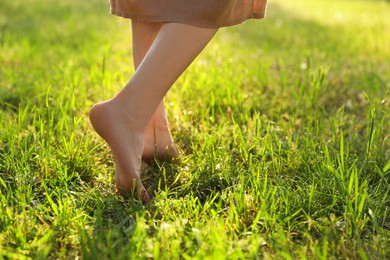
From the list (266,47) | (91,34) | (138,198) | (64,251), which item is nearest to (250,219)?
(138,198)

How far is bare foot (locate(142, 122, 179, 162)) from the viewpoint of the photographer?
2.06 metres

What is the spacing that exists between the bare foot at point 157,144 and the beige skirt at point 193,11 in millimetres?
396

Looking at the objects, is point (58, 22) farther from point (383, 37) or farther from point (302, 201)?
point (302, 201)

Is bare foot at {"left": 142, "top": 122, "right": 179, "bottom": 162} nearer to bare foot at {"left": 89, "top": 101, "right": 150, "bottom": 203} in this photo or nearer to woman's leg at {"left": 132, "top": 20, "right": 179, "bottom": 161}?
woman's leg at {"left": 132, "top": 20, "right": 179, "bottom": 161}

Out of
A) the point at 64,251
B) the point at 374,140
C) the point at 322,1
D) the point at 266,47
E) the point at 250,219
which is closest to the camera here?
the point at 64,251

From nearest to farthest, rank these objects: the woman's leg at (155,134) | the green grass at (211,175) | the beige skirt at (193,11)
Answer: the green grass at (211,175) → the beige skirt at (193,11) → the woman's leg at (155,134)

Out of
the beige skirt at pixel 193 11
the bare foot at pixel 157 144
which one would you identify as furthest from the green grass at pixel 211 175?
the beige skirt at pixel 193 11

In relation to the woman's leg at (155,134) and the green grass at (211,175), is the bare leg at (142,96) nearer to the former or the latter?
the green grass at (211,175)

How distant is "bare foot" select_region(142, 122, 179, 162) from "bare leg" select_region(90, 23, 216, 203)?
271mm

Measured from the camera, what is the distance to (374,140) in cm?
213

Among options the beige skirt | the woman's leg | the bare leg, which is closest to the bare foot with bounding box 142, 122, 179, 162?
the woman's leg

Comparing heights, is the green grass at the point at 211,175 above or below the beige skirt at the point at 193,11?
below

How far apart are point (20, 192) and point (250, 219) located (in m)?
0.65

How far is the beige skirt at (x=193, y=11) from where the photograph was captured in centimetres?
172
